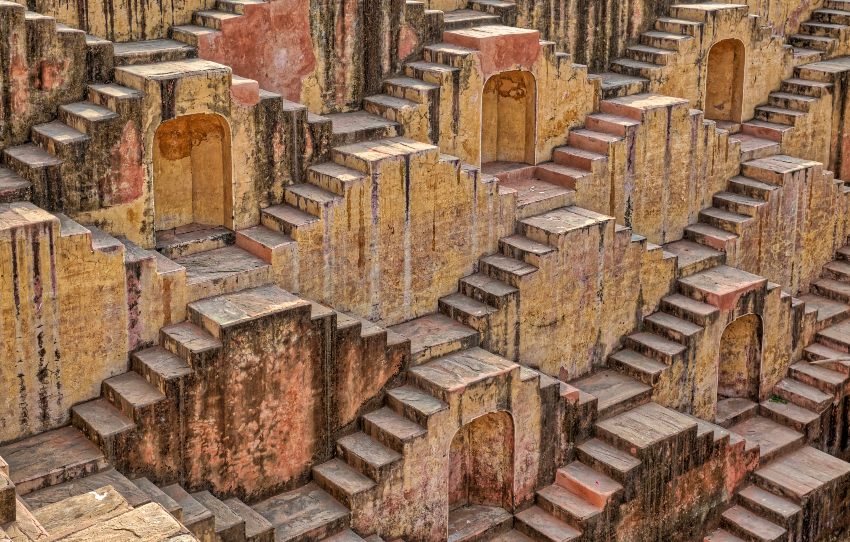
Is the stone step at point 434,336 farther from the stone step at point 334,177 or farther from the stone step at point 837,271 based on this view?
the stone step at point 837,271

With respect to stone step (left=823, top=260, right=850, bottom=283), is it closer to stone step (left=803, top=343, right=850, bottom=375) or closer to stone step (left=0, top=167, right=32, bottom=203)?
stone step (left=803, top=343, right=850, bottom=375)

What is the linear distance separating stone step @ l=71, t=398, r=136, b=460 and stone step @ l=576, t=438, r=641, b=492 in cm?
573

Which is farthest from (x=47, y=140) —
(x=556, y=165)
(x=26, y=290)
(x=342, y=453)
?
(x=556, y=165)

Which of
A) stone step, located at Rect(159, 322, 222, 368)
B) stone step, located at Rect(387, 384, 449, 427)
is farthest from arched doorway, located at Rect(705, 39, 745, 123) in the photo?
stone step, located at Rect(159, 322, 222, 368)

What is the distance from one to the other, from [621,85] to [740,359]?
4.32 metres

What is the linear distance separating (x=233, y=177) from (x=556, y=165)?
17.4 ft

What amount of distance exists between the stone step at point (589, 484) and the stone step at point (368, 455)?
8.35 ft

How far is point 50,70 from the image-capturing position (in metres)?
14.2

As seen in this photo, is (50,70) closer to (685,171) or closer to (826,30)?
(685,171)

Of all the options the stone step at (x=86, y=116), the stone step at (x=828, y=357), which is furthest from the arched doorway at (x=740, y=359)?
the stone step at (x=86, y=116)

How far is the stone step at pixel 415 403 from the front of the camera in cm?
1441

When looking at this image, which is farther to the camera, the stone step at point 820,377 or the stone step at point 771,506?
the stone step at point 820,377

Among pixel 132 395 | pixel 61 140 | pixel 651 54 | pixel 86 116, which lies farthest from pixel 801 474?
pixel 61 140

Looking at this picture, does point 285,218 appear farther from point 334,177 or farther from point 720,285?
point 720,285
